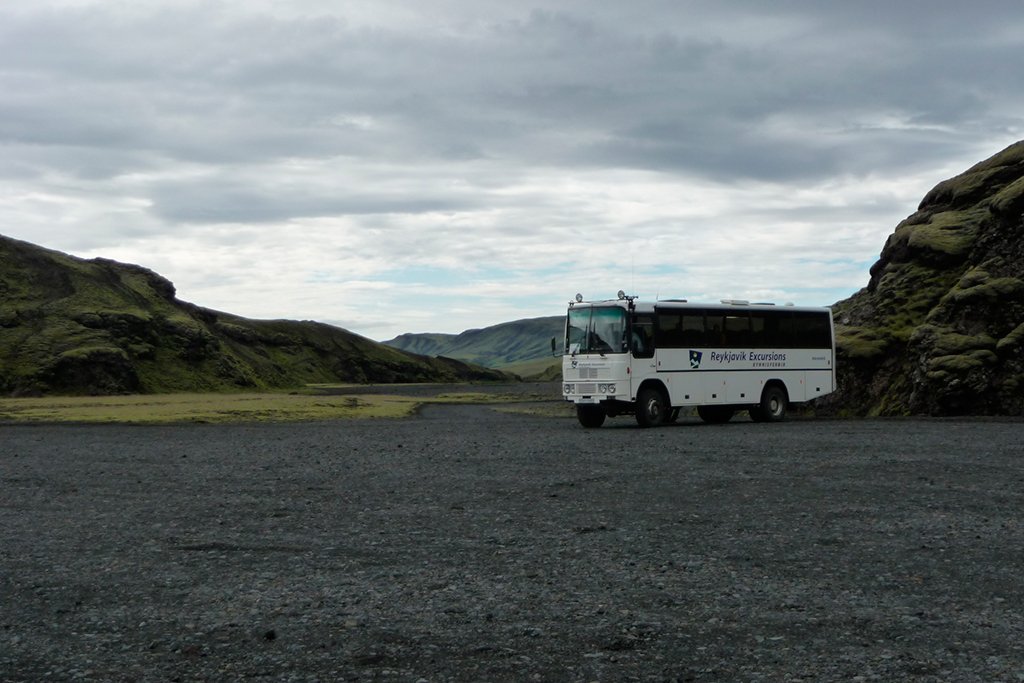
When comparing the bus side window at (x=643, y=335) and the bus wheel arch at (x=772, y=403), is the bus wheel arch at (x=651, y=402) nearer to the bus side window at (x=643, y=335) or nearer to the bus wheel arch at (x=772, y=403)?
the bus side window at (x=643, y=335)

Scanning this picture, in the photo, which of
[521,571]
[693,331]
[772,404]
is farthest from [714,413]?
[521,571]

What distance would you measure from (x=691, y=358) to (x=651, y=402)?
2.09 meters

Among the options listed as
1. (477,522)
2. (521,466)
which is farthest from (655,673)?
(521,466)

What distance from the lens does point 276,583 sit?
380 inches

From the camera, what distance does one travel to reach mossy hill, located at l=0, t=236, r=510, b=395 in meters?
79.6

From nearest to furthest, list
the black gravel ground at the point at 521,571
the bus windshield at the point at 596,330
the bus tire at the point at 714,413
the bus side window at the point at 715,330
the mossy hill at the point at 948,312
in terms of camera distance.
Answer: the black gravel ground at the point at 521,571 → the bus windshield at the point at 596,330 → the bus side window at the point at 715,330 → the mossy hill at the point at 948,312 → the bus tire at the point at 714,413

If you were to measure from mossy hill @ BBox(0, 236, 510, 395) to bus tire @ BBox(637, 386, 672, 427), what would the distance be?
55734 millimetres

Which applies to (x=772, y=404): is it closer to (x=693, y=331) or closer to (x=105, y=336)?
(x=693, y=331)

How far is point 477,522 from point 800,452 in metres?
11.9

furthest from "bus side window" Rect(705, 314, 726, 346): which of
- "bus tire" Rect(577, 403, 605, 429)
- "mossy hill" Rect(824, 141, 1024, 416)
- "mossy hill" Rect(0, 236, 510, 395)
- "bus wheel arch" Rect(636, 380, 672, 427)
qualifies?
"mossy hill" Rect(0, 236, 510, 395)

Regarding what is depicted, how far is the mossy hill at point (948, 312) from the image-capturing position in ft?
123

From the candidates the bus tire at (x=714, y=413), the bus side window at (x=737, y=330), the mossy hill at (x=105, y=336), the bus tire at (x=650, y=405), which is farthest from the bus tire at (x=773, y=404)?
the mossy hill at (x=105, y=336)

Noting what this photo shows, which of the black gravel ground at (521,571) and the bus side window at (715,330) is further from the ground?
the bus side window at (715,330)

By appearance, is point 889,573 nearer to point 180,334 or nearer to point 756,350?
point 756,350
